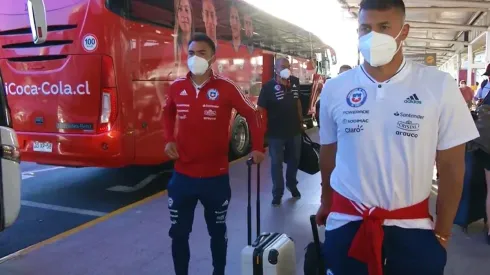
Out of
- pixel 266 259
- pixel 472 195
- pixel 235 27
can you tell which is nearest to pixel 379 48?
pixel 266 259

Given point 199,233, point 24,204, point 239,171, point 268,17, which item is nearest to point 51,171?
point 24,204

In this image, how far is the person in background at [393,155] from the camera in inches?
72.1

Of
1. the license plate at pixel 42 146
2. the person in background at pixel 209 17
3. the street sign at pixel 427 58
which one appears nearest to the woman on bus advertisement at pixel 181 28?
the person in background at pixel 209 17

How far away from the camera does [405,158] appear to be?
1.83 m

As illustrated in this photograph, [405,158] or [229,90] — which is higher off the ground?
[229,90]

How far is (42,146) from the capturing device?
259 inches

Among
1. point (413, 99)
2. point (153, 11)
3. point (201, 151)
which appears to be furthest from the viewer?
point (153, 11)

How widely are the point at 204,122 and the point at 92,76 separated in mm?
3436

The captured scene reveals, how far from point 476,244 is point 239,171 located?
14.8 ft

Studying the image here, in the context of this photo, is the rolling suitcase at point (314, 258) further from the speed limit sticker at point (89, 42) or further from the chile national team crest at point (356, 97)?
the speed limit sticker at point (89, 42)

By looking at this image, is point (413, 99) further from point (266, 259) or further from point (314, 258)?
point (266, 259)

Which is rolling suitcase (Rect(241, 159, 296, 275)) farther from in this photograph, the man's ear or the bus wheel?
the bus wheel

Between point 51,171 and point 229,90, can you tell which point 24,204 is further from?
point 229,90

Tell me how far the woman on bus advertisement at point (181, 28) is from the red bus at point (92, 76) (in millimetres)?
26
